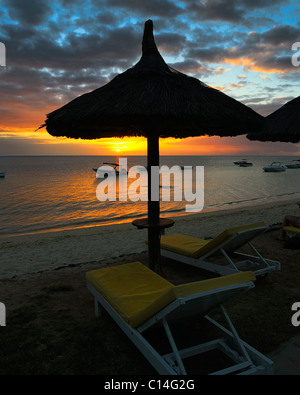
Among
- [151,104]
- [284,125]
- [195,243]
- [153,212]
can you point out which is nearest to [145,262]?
[195,243]

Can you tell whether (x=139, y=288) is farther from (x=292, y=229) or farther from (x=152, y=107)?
(x=292, y=229)

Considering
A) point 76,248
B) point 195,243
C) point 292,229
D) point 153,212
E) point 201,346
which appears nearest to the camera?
point 201,346

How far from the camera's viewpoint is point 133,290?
333 cm

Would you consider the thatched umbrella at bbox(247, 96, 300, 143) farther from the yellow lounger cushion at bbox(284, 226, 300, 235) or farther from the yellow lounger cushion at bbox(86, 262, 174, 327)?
the yellow lounger cushion at bbox(86, 262, 174, 327)

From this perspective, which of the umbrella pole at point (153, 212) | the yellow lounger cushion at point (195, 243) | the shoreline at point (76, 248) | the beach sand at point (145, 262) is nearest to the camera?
the beach sand at point (145, 262)

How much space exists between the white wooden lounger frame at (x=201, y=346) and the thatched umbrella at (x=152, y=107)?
1932 mm

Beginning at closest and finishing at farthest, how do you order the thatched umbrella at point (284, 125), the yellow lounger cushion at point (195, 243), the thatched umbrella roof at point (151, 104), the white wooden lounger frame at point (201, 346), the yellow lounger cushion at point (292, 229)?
the white wooden lounger frame at point (201, 346), the thatched umbrella roof at point (151, 104), the yellow lounger cushion at point (195, 243), the yellow lounger cushion at point (292, 229), the thatched umbrella at point (284, 125)

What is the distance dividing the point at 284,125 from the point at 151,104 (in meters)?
4.94

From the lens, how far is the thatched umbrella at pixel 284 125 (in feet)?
23.4

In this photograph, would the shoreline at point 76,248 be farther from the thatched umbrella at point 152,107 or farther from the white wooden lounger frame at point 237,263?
the thatched umbrella at point 152,107

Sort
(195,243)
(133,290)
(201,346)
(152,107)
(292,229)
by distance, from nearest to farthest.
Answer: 1. (201,346)
2. (133,290)
3. (152,107)
4. (195,243)
5. (292,229)

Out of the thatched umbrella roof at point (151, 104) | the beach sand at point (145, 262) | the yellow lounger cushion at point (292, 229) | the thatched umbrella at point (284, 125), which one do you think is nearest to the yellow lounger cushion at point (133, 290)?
the beach sand at point (145, 262)
